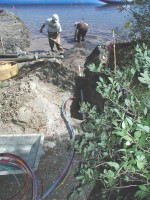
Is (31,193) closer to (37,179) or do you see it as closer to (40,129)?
(37,179)

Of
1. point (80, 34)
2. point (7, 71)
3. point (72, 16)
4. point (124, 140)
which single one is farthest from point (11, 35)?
point (124, 140)

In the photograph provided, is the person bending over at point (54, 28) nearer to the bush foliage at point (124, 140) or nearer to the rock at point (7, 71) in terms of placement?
the rock at point (7, 71)

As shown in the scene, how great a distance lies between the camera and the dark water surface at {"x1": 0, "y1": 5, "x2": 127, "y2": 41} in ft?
77.8

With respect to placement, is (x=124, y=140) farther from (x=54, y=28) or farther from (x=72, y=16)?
(x=72, y=16)

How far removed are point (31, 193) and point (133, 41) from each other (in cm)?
628

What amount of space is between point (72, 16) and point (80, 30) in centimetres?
1247

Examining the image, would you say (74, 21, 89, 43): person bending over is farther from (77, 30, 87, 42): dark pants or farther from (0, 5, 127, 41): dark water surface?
(0, 5, 127, 41): dark water surface

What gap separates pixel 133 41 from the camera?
30.8 ft

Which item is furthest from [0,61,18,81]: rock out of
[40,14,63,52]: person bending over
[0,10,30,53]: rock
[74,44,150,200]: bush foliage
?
→ [74,44,150,200]: bush foliage

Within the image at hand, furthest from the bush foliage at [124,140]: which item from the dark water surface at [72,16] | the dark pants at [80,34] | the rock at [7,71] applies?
the dark water surface at [72,16]

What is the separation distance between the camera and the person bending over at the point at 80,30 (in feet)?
58.1

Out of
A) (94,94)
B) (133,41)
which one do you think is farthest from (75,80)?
(133,41)

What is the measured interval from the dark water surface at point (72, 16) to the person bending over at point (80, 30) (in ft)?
8.36

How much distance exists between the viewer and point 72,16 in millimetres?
30156
